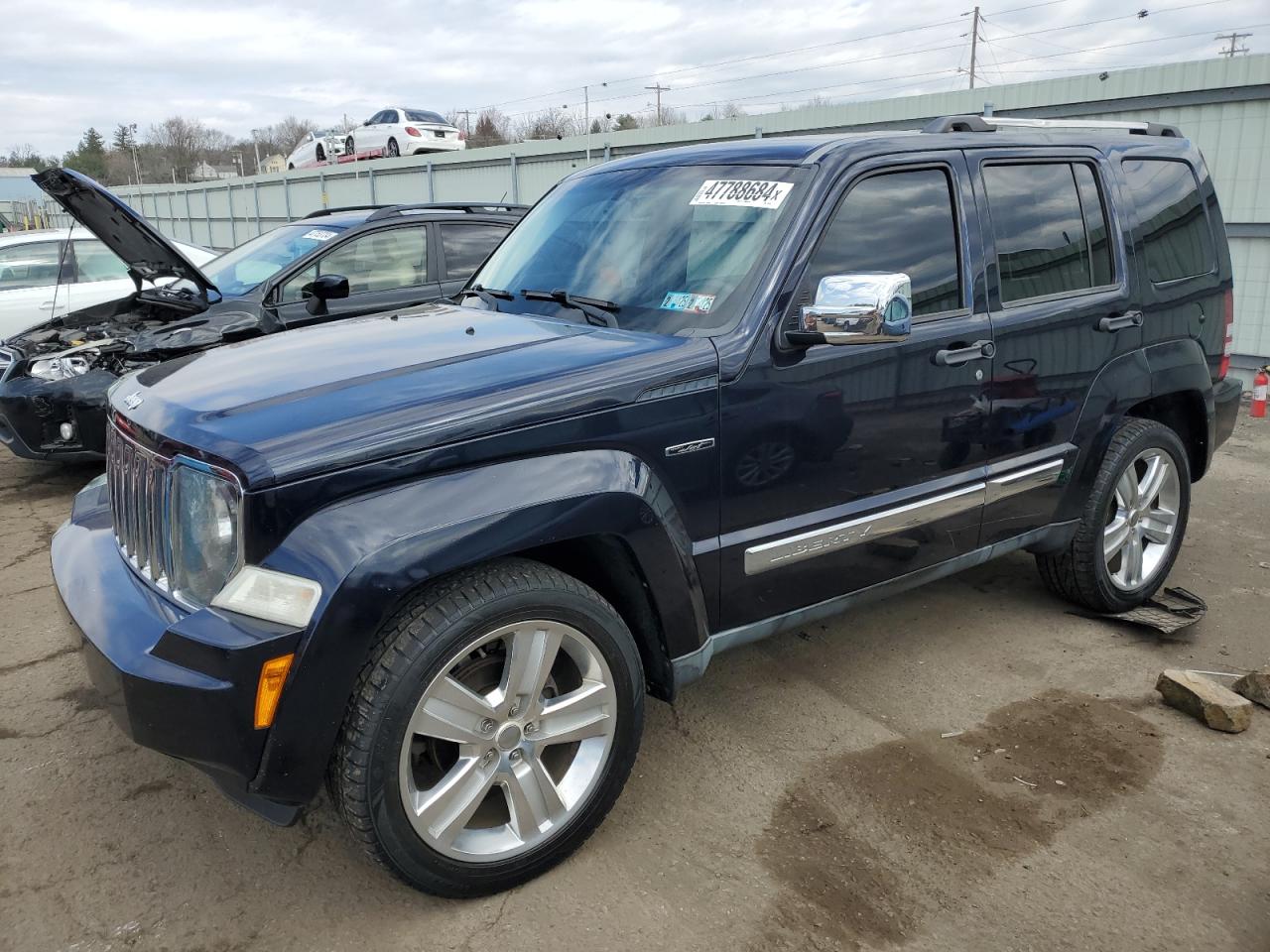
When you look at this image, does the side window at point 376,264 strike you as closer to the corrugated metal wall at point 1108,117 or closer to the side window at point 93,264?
the side window at point 93,264

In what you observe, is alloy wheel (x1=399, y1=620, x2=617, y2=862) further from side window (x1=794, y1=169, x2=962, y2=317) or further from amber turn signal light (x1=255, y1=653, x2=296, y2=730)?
side window (x1=794, y1=169, x2=962, y2=317)

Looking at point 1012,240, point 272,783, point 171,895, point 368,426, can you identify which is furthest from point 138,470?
point 1012,240

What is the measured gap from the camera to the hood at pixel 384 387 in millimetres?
2301

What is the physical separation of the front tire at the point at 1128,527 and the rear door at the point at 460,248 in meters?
4.59

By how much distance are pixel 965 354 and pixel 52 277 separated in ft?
29.7

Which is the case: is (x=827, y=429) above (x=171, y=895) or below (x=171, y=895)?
above

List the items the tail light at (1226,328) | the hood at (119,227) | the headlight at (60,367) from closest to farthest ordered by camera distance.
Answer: the tail light at (1226,328)
the hood at (119,227)
the headlight at (60,367)

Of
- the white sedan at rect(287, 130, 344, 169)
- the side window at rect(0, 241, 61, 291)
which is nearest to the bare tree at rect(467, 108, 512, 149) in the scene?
the white sedan at rect(287, 130, 344, 169)

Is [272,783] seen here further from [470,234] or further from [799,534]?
[470,234]

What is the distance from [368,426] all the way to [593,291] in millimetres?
1262

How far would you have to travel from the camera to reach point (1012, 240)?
Answer: 3652 millimetres

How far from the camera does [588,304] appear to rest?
130 inches

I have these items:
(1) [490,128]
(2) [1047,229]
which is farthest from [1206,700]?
(1) [490,128]

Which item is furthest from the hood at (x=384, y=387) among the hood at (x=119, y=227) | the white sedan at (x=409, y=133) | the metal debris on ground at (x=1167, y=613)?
the white sedan at (x=409, y=133)
